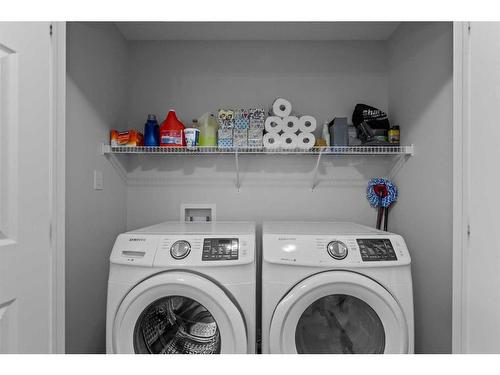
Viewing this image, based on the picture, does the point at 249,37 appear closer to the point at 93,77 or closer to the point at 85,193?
the point at 93,77

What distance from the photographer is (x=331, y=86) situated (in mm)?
2334

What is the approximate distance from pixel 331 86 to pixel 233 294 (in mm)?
1663

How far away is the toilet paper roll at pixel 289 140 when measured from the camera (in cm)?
205

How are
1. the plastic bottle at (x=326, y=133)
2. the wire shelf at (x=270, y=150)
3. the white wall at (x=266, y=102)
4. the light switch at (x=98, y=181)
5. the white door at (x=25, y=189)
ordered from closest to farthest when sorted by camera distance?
the white door at (x=25, y=189) → the light switch at (x=98, y=181) → the wire shelf at (x=270, y=150) → the plastic bottle at (x=326, y=133) → the white wall at (x=266, y=102)

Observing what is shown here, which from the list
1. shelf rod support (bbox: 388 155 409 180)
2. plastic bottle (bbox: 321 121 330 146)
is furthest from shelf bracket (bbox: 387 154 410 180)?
plastic bottle (bbox: 321 121 330 146)

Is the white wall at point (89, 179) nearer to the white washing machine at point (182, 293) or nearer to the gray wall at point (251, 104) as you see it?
the gray wall at point (251, 104)

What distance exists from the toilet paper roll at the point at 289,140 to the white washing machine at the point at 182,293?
27.9 inches

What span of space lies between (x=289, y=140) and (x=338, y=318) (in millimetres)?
1101

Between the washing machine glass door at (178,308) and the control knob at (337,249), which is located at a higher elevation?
the control knob at (337,249)

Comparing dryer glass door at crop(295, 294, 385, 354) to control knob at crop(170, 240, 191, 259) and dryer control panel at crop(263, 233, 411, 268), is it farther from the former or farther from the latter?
control knob at crop(170, 240, 191, 259)

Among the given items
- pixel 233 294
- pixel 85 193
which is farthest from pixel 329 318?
pixel 85 193

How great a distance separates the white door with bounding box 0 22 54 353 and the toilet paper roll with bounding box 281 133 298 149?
1.31m

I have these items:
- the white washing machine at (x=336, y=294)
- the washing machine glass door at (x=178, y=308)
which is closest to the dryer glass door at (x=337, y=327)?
the white washing machine at (x=336, y=294)

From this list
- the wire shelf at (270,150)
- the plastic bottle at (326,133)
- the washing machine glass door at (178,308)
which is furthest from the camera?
the plastic bottle at (326,133)
